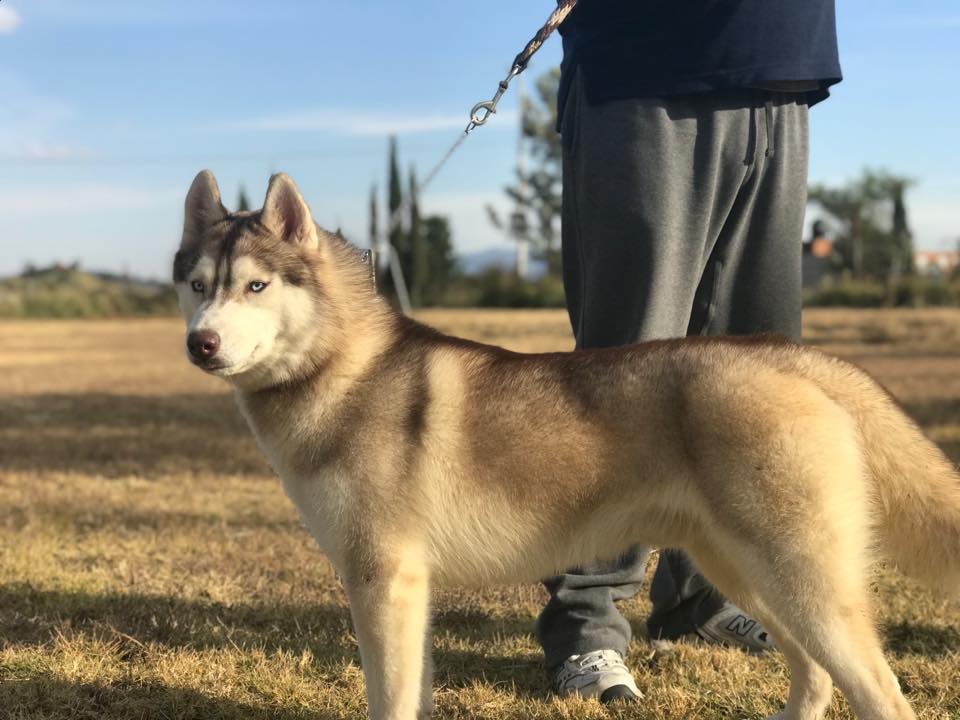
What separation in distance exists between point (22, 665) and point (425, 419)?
6.74ft

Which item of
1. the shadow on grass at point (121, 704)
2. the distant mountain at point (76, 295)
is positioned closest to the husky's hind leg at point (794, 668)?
the shadow on grass at point (121, 704)

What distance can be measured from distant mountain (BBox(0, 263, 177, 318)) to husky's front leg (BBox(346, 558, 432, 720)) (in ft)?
141

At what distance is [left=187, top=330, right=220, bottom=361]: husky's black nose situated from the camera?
8.48ft

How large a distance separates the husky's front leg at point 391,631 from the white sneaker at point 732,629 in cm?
173

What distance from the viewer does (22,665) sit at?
359 centimetres

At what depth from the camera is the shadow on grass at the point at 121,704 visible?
10.6 feet

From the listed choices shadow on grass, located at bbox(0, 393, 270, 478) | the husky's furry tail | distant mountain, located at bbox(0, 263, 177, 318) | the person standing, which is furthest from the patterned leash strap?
distant mountain, located at bbox(0, 263, 177, 318)

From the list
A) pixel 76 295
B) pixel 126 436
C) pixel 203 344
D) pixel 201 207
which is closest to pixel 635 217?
pixel 201 207

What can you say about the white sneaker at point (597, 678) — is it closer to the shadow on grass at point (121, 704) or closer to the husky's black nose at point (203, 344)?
the shadow on grass at point (121, 704)

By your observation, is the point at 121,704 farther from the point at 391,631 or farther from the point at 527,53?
the point at 527,53

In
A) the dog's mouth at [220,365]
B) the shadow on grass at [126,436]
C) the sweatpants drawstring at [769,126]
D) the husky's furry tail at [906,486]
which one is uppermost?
the sweatpants drawstring at [769,126]

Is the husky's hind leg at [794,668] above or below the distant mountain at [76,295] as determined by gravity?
below

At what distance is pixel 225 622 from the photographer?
13.9 ft

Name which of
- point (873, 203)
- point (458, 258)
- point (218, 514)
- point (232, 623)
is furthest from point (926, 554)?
point (873, 203)
